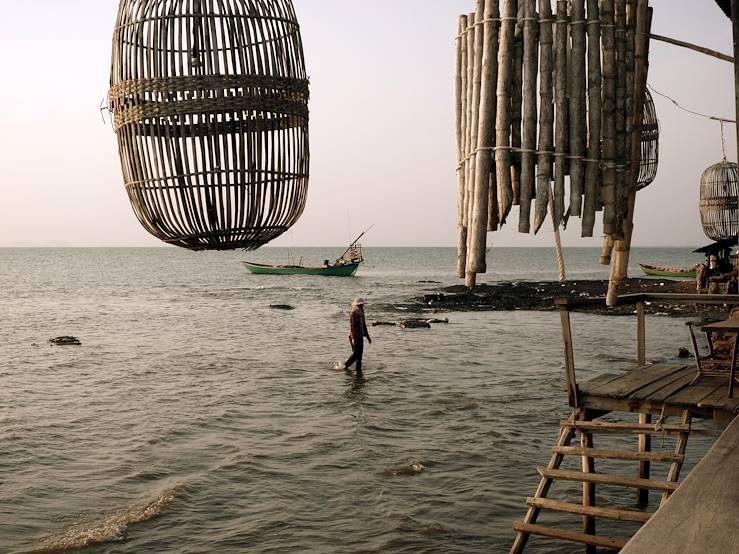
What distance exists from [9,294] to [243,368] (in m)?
51.4

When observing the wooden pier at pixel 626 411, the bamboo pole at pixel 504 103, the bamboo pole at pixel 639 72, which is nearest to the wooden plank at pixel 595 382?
the wooden pier at pixel 626 411

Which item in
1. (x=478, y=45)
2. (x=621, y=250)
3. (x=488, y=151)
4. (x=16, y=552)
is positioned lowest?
(x=16, y=552)

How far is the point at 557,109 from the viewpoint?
13.2ft

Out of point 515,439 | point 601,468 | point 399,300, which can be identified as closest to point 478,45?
point 601,468

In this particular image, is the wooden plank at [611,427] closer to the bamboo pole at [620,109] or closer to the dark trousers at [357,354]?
the bamboo pole at [620,109]

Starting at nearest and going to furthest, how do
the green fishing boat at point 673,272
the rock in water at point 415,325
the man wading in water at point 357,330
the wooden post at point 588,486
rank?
the wooden post at point 588,486, the man wading in water at point 357,330, the rock in water at point 415,325, the green fishing boat at point 673,272

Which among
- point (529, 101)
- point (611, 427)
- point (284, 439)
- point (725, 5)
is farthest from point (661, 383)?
point (284, 439)

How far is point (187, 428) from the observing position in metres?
16.4

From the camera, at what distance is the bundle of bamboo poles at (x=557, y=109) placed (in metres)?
4.00

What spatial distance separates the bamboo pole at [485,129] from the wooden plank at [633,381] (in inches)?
163

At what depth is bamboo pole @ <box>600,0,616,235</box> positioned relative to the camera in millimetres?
4039

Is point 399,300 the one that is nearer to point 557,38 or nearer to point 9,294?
point 9,294

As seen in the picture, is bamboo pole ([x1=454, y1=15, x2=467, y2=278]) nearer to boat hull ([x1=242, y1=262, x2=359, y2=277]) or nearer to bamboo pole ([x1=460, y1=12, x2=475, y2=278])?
bamboo pole ([x1=460, y1=12, x2=475, y2=278])

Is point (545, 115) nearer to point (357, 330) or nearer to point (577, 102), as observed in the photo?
point (577, 102)
